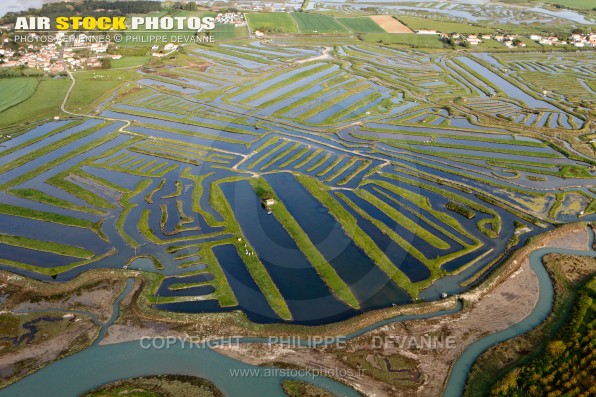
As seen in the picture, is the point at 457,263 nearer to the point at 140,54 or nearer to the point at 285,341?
the point at 285,341

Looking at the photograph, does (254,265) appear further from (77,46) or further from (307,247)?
(77,46)

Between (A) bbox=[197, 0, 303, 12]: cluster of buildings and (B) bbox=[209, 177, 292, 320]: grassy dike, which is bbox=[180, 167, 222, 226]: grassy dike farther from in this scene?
(A) bbox=[197, 0, 303, 12]: cluster of buildings

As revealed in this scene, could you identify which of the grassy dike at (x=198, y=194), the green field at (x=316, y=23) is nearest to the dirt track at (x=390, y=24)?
the green field at (x=316, y=23)

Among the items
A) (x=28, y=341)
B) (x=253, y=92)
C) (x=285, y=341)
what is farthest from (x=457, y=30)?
(x=28, y=341)

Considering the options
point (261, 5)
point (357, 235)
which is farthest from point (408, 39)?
point (357, 235)

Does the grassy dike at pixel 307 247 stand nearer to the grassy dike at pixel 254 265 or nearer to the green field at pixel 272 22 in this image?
the grassy dike at pixel 254 265

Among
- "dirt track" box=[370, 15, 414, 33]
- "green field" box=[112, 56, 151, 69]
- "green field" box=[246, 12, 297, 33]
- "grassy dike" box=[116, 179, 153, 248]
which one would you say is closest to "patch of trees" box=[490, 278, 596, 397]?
"grassy dike" box=[116, 179, 153, 248]
